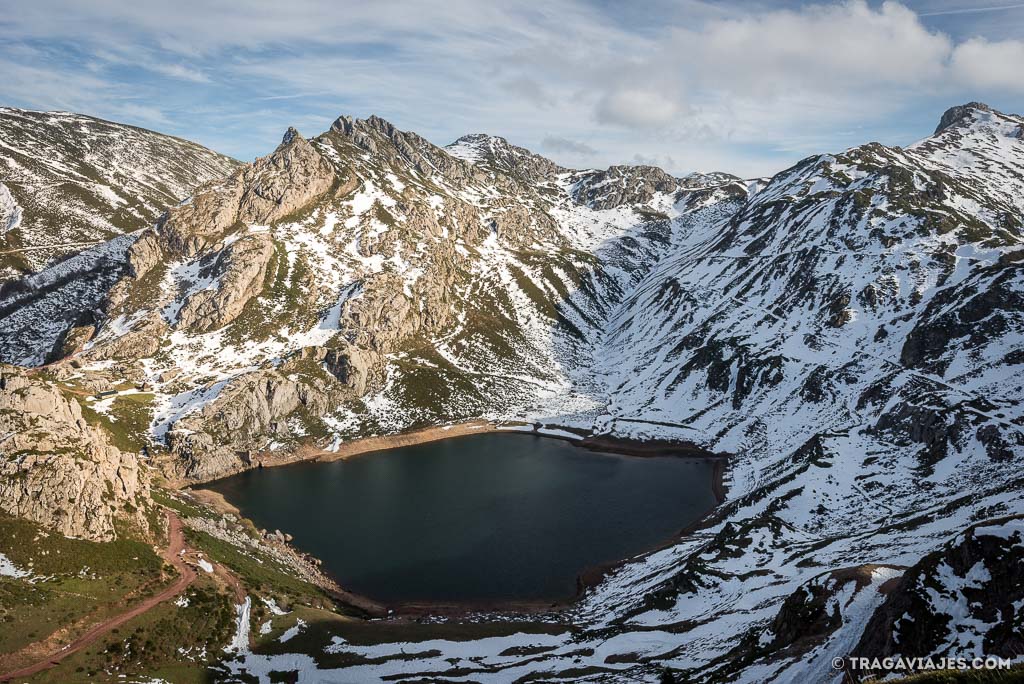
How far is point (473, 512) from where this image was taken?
3824 inches

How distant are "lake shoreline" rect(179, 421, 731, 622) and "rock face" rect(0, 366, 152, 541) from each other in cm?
2672

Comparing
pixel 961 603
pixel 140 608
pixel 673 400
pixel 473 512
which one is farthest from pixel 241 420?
pixel 961 603

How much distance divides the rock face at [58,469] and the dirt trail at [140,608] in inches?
188

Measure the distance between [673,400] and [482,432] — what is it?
50.6 meters

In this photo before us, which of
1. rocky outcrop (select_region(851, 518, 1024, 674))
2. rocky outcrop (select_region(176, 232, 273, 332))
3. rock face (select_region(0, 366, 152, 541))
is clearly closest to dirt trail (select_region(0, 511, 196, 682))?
rock face (select_region(0, 366, 152, 541))

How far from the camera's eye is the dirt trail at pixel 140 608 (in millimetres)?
41250

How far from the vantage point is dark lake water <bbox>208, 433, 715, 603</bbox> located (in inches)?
3083

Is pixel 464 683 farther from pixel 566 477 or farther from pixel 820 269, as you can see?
pixel 820 269

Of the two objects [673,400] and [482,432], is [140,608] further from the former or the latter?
[673,400]

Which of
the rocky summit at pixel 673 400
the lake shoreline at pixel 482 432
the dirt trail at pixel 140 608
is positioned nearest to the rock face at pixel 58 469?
the rocky summit at pixel 673 400

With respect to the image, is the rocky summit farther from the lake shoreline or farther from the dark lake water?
the dark lake water

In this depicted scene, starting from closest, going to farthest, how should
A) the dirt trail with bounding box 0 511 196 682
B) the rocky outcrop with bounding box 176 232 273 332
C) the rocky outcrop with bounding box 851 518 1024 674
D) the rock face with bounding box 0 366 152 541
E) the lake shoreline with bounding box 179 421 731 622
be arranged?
the rocky outcrop with bounding box 851 518 1024 674, the dirt trail with bounding box 0 511 196 682, the rock face with bounding box 0 366 152 541, the lake shoreline with bounding box 179 421 731 622, the rocky outcrop with bounding box 176 232 273 332

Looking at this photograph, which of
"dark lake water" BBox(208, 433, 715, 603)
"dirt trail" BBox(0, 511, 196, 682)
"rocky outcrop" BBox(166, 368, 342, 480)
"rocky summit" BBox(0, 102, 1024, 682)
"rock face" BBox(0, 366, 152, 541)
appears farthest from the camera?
"rocky outcrop" BBox(166, 368, 342, 480)

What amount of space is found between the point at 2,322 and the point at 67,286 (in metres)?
23.0
